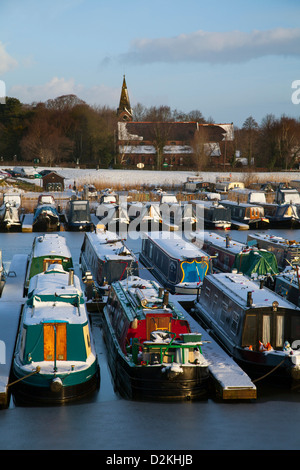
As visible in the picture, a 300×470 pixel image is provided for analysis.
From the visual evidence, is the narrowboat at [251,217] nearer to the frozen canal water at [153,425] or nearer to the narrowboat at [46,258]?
the narrowboat at [46,258]

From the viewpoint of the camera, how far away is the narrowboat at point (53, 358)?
15.6 m

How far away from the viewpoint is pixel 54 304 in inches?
692

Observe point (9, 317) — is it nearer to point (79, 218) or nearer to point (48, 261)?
point (48, 261)

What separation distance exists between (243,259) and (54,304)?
11.6 meters

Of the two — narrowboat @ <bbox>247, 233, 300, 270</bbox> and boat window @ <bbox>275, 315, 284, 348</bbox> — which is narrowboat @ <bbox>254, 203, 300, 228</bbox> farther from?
boat window @ <bbox>275, 315, 284, 348</bbox>

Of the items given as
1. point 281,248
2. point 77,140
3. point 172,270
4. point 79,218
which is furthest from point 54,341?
point 77,140

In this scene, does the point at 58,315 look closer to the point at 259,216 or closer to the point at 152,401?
the point at 152,401

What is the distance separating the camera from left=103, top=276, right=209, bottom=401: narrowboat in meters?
15.9

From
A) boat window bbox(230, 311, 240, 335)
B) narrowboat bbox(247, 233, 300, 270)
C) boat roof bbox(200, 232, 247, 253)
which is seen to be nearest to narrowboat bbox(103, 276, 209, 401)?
boat window bbox(230, 311, 240, 335)

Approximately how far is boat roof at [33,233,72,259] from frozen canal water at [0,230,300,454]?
10189 millimetres

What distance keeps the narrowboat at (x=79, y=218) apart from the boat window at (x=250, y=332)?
3304 cm

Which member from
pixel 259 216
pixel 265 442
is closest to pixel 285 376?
pixel 265 442
